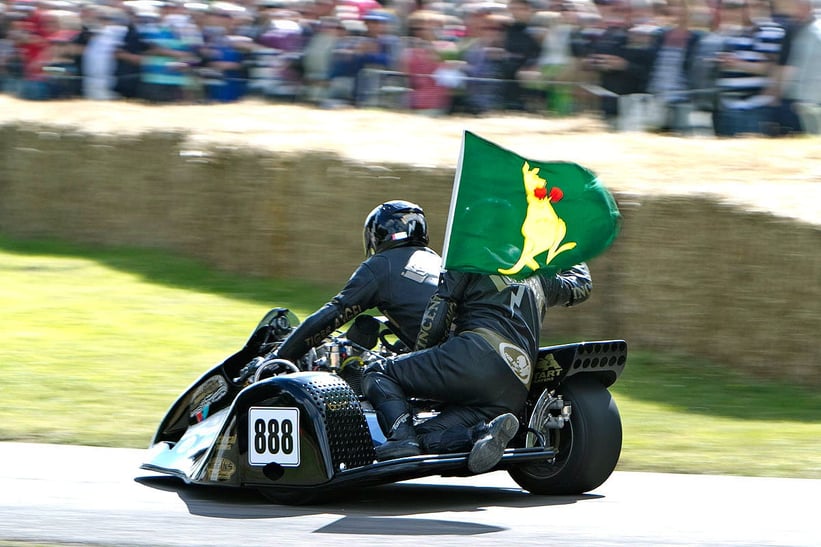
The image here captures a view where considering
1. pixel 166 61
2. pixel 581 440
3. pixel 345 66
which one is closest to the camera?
pixel 581 440

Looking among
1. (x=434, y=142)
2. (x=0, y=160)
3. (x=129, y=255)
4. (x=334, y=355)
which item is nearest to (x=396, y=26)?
(x=434, y=142)

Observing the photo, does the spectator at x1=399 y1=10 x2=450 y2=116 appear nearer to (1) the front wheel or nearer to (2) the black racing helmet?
(2) the black racing helmet

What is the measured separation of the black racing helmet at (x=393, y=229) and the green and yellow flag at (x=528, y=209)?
302 millimetres

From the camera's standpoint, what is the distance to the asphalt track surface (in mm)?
5668

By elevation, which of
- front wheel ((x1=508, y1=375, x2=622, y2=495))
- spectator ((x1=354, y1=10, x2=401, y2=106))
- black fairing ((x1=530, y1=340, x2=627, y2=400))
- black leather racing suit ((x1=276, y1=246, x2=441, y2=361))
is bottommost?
front wheel ((x1=508, y1=375, x2=622, y2=495))

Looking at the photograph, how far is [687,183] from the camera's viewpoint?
437 inches

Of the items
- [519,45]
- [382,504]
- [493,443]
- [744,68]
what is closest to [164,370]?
[382,504]

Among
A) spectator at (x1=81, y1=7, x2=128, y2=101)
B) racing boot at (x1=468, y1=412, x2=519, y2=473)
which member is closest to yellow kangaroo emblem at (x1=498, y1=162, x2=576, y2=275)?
racing boot at (x1=468, y1=412, x2=519, y2=473)

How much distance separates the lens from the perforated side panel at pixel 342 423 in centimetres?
615

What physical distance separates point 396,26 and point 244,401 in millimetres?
8415

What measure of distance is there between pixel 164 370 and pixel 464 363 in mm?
4583

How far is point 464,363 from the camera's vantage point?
636 cm

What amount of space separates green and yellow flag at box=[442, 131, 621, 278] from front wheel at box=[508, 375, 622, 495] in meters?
0.64

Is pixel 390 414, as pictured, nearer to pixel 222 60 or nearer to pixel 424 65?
pixel 424 65
